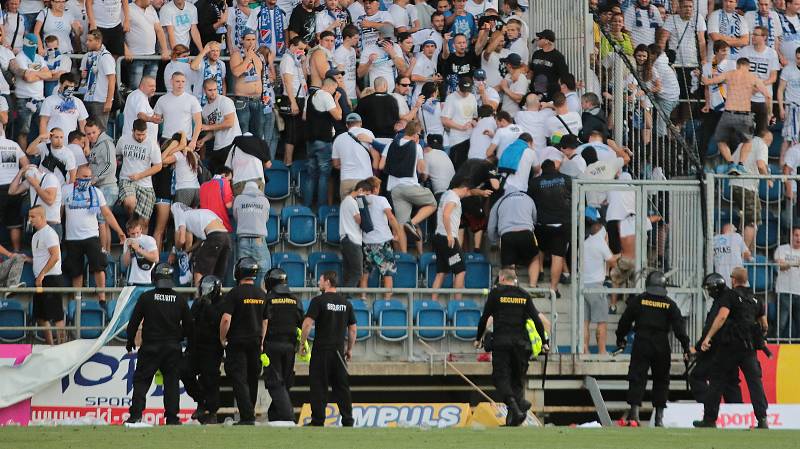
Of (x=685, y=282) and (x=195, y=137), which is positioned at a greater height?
(x=195, y=137)

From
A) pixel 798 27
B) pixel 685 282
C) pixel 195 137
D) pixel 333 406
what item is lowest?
pixel 333 406

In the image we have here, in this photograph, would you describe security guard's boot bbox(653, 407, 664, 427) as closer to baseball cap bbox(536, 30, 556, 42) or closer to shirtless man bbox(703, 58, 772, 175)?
shirtless man bbox(703, 58, 772, 175)

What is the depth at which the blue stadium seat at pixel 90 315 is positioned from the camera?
20.6 meters

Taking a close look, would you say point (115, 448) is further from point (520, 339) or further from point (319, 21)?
point (319, 21)

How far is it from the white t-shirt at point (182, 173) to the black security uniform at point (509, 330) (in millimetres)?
5376

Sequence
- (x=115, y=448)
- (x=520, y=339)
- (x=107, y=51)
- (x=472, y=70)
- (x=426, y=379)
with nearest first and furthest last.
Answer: (x=115, y=448) → (x=520, y=339) → (x=426, y=379) → (x=107, y=51) → (x=472, y=70)

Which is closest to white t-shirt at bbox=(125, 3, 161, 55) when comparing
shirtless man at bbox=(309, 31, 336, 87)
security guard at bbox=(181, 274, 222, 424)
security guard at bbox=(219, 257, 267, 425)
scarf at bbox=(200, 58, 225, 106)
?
scarf at bbox=(200, 58, 225, 106)

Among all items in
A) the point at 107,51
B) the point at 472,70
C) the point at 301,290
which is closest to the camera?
the point at 301,290

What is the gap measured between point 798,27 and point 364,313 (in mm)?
9677

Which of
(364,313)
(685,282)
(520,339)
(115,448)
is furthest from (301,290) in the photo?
(115,448)

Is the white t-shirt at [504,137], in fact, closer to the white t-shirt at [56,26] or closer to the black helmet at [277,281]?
the black helmet at [277,281]

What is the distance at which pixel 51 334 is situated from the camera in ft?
66.8

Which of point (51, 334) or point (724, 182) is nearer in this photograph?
point (51, 334)

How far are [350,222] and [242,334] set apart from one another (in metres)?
3.49
